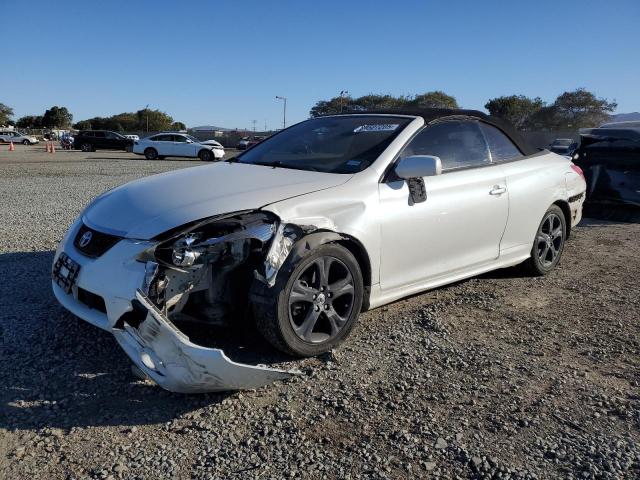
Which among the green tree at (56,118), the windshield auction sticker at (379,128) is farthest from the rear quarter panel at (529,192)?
the green tree at (56,118)

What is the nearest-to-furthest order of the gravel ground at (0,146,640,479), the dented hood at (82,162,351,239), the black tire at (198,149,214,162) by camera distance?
the gravel ground at (0,146,640,479), the dented hood at (82,162,351,239), the black tire at (198,149,214,162)

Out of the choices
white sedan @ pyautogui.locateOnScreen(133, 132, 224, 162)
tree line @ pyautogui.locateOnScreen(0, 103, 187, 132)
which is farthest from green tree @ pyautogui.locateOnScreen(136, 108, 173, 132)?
white sedan @ pyautogui.locateOnScreen(133, 132, 224, 162)

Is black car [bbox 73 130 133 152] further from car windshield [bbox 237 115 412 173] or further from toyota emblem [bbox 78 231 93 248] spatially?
toyota emblem [bbox 78 231 93 248]

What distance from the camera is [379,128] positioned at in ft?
13.7

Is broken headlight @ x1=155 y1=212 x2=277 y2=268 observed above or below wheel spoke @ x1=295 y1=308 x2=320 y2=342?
above

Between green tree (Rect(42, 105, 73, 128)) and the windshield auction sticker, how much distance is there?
370ft

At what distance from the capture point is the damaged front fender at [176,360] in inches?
102

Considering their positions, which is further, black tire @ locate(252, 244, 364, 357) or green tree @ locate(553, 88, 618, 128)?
green tree @ locate(553, 88, 618, 128)

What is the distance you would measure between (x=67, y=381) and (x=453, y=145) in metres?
3.22

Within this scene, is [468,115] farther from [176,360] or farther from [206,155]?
[206,155]

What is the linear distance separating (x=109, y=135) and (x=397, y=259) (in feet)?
121

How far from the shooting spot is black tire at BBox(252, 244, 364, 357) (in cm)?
306

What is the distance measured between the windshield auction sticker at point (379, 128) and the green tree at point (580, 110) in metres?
73.6

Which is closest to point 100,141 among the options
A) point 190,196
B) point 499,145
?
point 499,145
